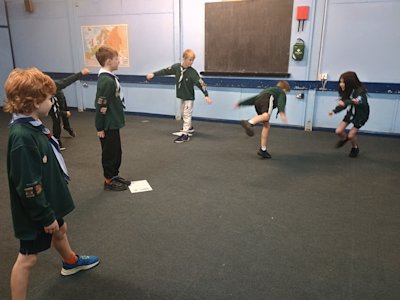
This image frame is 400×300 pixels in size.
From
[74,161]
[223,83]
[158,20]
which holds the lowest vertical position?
[74,161]

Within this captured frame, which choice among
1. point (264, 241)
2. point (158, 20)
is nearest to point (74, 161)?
point (264, 241)

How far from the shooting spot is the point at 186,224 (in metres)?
2.60

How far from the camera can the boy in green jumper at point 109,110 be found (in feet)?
Result: 9.47

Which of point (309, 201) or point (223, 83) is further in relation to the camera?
point (223, 83)

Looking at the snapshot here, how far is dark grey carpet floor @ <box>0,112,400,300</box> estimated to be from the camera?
192 centimetres

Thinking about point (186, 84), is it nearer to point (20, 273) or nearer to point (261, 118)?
point (261, 118)

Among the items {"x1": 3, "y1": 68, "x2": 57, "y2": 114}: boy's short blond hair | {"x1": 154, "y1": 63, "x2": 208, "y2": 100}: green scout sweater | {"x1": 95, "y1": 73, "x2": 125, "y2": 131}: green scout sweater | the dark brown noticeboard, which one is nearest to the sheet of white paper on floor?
{"x1": 95, "y1": 73, "x2": 125, "y2": 131}: green scout sweater

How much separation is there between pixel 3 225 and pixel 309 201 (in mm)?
2611

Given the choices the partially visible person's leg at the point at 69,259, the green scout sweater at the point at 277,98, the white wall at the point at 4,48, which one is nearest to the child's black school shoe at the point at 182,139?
the green scout sweater at the point at 277,98

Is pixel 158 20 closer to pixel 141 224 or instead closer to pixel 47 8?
pixel 47 8

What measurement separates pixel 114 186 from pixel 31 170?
1.88 m

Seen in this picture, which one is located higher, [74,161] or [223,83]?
[223,83]

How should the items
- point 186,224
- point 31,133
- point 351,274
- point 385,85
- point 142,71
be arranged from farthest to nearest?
Result: point 142,71, point 385,85, point 186,224, point 351,274, point 31,133

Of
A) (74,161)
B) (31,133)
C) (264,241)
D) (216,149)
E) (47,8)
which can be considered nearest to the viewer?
(31,133)
